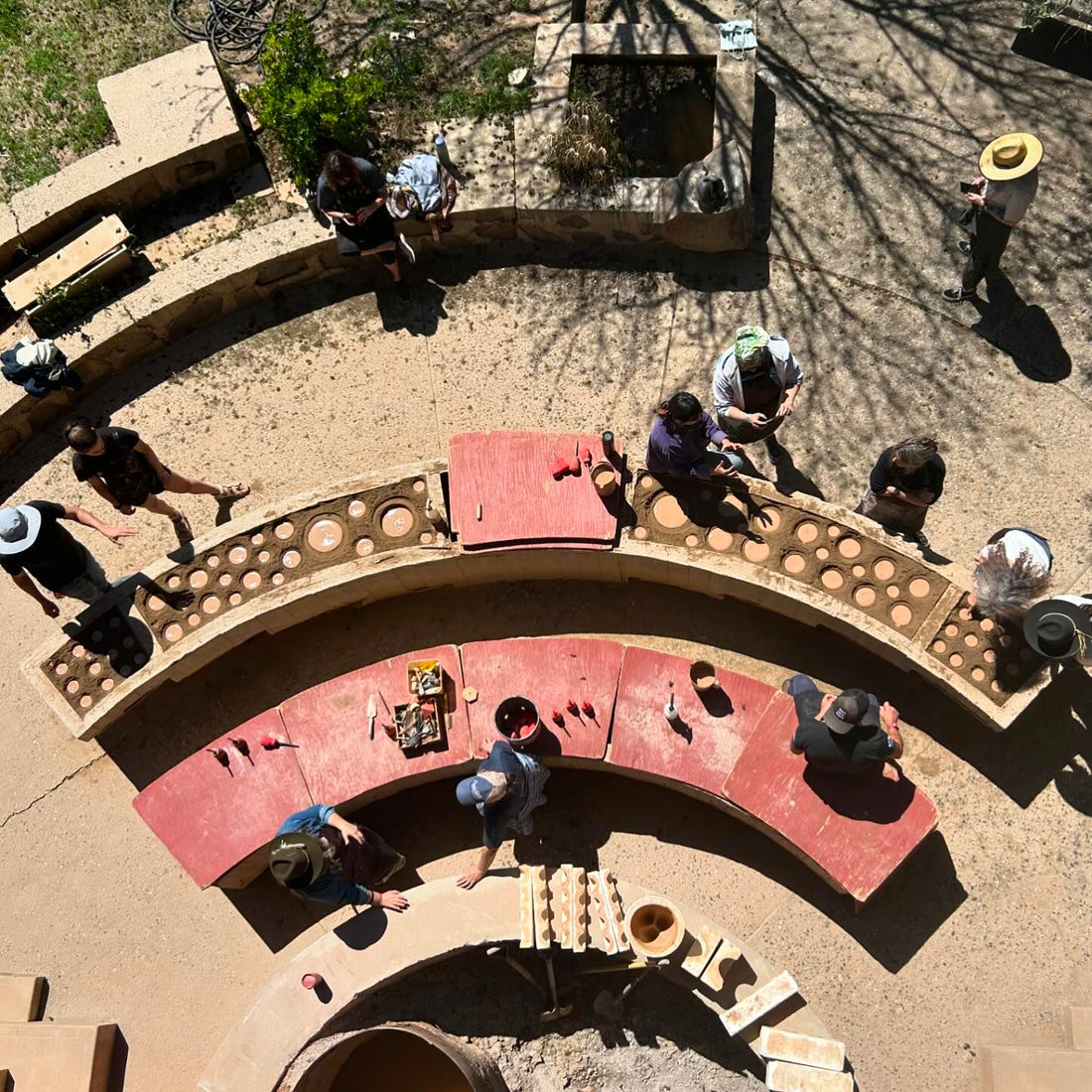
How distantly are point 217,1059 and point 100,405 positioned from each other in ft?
19.9

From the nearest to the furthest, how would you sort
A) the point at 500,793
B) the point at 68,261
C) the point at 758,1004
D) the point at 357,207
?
the point at 500,793 < the point at 758,1004 < the point at 357,207 < the point at 68,261

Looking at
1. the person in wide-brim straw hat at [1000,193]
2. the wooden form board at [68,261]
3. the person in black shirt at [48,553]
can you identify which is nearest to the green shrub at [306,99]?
the wooden form board at [68,261]

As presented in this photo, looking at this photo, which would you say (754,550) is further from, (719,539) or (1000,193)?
(1000,193)

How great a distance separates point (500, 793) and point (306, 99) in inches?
258

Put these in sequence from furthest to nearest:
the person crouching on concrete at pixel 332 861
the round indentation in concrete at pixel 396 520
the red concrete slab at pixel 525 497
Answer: the round indentation in concrete at pixel 396 520, the red concrete slab at pixel 525 497, the person crouching on concrete at pixel 332 861

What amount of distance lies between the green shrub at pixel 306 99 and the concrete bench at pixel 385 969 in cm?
679

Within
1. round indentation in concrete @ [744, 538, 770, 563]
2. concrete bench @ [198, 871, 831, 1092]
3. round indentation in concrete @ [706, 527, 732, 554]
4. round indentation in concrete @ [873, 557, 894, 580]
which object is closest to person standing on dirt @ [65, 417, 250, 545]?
concrete bench @ [198, 871, 831, 1092]

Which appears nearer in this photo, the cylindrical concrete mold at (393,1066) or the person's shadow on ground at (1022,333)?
the cylindrical concrete mold at (393,1066)

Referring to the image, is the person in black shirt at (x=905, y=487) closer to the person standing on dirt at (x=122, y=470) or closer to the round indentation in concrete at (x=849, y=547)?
the round indentation in concrete at (x=849, y=547)

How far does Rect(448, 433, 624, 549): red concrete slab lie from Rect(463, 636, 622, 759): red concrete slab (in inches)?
33.3

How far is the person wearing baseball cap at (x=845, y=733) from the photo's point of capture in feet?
21.0

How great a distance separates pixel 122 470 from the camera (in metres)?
7.53

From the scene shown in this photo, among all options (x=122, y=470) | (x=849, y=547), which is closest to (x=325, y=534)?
(x=122, y=470)

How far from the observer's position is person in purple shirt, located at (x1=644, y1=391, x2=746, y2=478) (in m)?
6.86
